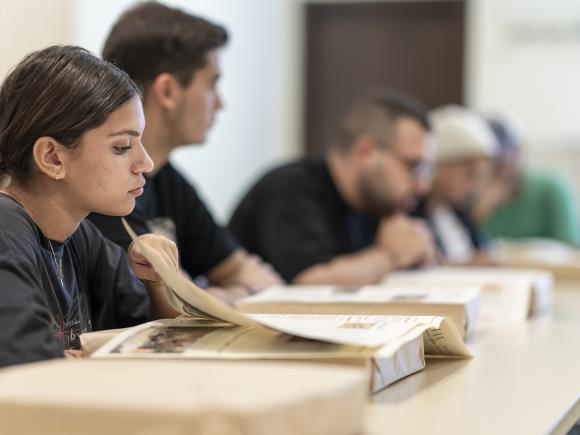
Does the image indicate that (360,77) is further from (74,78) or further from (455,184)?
(74,78)

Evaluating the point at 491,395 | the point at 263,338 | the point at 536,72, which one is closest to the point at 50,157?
the point at 263,338

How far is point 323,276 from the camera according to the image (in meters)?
2.35

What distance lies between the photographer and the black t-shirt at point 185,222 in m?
1.82

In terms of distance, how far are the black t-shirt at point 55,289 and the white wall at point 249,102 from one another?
276 cm

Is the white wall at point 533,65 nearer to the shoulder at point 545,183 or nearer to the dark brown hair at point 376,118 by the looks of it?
the shoulder at point 545,183

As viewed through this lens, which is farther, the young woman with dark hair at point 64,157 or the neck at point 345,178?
the neck at point 345,178

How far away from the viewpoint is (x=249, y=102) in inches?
200

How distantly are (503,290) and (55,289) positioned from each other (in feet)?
3.94

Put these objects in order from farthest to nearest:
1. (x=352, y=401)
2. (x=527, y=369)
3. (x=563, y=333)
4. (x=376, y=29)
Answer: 1. (x=376, y=29)
2. (x=563, y=333)
3. (x=527, y=369)
4. (x=352, y=401)

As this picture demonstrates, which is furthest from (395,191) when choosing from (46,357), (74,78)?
(46,357)

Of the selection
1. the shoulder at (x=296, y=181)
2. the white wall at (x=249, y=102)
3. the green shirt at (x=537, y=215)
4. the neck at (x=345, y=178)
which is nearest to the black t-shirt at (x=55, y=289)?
the shoulder at (x=296, y=181)

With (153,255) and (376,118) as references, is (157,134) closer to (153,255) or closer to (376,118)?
(153,255)

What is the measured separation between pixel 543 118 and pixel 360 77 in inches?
42.4

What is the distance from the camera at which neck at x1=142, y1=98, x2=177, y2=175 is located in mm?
1746
